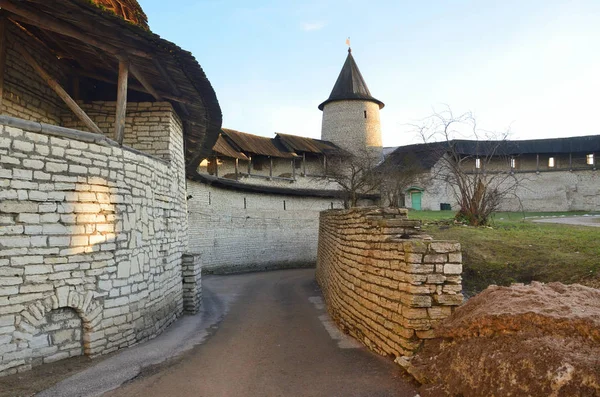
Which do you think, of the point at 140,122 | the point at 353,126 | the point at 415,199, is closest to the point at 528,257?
the point at 140,122

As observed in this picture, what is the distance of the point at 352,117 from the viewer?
33312 mm

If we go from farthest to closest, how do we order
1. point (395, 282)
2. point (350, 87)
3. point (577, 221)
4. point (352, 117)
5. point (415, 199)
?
point (350, 87) < point (352, 117) < point (415, 199) < point (577, 221) < point (395, 282)

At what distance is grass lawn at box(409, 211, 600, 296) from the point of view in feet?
28.2

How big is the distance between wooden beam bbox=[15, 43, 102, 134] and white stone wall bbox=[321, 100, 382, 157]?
27.0m

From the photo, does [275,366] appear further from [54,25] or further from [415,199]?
[415,199]

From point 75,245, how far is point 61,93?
244cm

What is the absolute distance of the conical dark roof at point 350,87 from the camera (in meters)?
33.4

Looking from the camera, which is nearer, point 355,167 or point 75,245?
point 75,245

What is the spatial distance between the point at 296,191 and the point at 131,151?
18.8 m

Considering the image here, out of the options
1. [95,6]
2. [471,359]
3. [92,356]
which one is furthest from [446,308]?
[95,6]

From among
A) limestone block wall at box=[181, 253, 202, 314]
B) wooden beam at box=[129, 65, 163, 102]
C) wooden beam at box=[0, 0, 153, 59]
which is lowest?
limestone block wall at box=[181, 253, 202, 314]

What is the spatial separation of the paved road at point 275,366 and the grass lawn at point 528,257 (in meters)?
3.75

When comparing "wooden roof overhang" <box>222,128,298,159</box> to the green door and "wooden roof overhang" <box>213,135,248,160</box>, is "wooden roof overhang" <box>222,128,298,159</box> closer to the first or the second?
"wooden roof overhang" <box>213,135,248,160</box>

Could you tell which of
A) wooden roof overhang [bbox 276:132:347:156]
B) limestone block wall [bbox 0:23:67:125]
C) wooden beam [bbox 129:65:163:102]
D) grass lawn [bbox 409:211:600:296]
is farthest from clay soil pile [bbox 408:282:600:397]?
wooden roof overhang [bbox 276:132:347:156]
